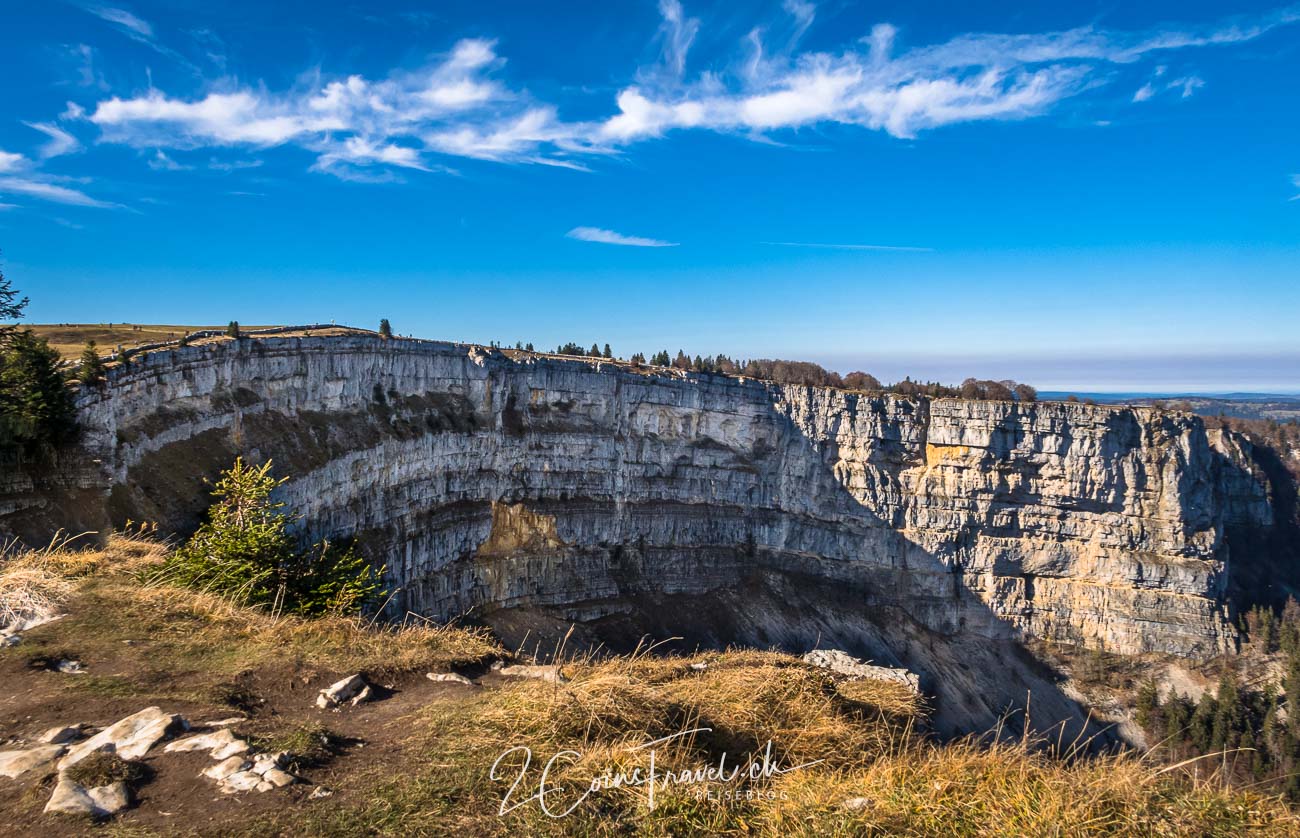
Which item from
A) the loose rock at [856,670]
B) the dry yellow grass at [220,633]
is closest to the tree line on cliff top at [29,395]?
the dry yellow grass at [220,633]

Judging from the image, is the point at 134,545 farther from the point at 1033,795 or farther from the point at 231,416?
the point at 231,416

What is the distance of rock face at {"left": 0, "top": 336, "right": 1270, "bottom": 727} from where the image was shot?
5222 cm

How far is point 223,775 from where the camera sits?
591 cm

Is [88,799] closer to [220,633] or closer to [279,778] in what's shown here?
[279,778]

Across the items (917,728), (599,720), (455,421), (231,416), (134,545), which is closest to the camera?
(599,720)

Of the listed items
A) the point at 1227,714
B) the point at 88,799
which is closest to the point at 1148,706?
the point at 1227,714

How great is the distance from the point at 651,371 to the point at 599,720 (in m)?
61.8

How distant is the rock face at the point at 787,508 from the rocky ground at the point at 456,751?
1552 inches

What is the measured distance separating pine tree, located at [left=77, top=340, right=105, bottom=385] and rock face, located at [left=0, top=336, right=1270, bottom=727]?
19.7 metres

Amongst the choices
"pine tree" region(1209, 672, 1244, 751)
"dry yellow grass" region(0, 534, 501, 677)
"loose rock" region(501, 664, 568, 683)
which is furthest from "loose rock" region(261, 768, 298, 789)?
"pine tree" region(1209, 672, 1244, 751)

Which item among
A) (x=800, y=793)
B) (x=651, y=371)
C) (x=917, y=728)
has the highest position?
(x=651, y=371)

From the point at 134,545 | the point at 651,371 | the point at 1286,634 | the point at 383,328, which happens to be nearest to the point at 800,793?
the point at 134,545

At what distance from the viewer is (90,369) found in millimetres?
26062

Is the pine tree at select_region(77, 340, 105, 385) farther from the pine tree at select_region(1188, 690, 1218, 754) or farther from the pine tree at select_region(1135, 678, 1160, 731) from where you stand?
the pine tree at select_region(1135, 678, 1160, 731)
